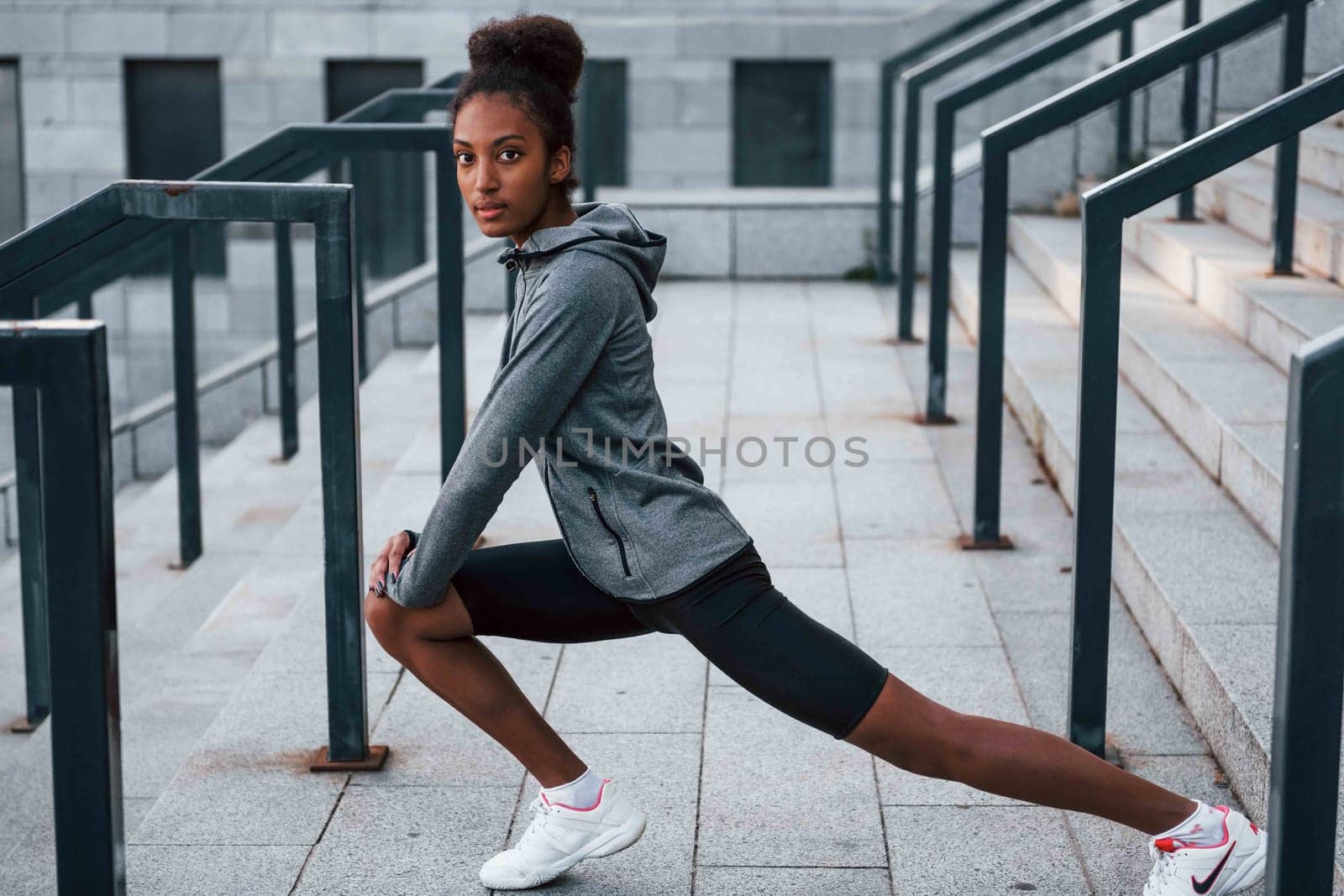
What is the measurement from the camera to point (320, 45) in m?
13.4

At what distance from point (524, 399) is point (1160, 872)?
50.1 inches

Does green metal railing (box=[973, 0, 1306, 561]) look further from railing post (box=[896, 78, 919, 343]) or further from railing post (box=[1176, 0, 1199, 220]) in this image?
railing post (box=[896, 78, 919, 343])

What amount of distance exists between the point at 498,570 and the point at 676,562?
0.35 m

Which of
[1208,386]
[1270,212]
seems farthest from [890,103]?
[1208,386]

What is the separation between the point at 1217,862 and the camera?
2629 millimetres

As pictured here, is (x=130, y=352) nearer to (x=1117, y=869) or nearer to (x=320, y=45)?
(x=320, y=45)

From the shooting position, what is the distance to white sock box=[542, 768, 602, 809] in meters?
2.90

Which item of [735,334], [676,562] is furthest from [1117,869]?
[735,334]

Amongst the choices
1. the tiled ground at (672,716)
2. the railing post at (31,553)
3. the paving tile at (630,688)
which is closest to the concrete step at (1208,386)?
the tiled ground at (672,716)

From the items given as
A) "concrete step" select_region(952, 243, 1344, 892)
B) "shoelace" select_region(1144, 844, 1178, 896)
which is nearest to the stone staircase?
"concrete step" select_region(952, 243, 1344, 892)

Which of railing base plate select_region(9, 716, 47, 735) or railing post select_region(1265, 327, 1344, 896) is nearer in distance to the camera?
railing post select_region(1265, 327, 1344, 896)

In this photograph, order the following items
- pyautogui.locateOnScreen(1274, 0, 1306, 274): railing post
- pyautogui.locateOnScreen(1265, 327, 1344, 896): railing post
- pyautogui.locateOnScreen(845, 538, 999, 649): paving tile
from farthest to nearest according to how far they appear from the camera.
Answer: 1. pyautogui.locateOnScreen(1274, 0, 1306, 274): railing post
2. pyautogui.locateOnScreen(845, 538, 999, 649): paving tile
3. pyautogui.locateOnScreen(1265, 327, 1344, 896): railing post

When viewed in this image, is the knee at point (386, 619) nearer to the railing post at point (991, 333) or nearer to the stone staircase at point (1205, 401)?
the stone staircase at point (1205, 401)

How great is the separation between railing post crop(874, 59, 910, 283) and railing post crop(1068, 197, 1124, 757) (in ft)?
18.7
